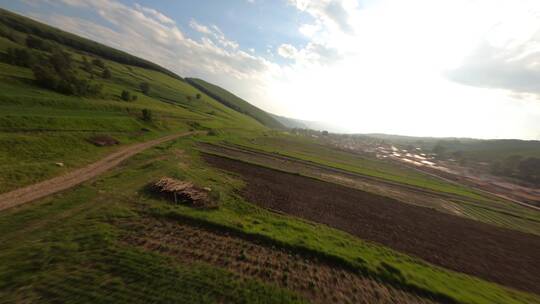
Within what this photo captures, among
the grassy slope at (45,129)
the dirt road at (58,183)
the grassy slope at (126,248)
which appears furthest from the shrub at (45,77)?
the grassy slope at (126,248)

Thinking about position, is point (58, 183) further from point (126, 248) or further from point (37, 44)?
point (37, 44)

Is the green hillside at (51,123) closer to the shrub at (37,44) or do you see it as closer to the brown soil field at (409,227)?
the brown soil field at (409,227)

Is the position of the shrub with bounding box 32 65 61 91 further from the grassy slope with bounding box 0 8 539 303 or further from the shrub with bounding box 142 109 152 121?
the shrub with bounding box 142 109 152 121

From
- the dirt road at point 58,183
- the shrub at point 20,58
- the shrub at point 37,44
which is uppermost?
the shrub at point 37,44

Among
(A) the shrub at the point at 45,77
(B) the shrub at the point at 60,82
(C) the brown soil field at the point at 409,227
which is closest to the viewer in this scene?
(C) the brown soil field at the point at 409,227

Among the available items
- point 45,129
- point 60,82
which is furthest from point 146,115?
point 45,129

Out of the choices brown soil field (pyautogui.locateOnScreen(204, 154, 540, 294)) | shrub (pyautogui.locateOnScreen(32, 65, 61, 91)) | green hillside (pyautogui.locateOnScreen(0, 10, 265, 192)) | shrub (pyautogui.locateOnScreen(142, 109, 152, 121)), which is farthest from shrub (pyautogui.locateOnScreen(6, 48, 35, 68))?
brown soil field (pyautogui.locateOnScreen(204, 154, 540, 294))
